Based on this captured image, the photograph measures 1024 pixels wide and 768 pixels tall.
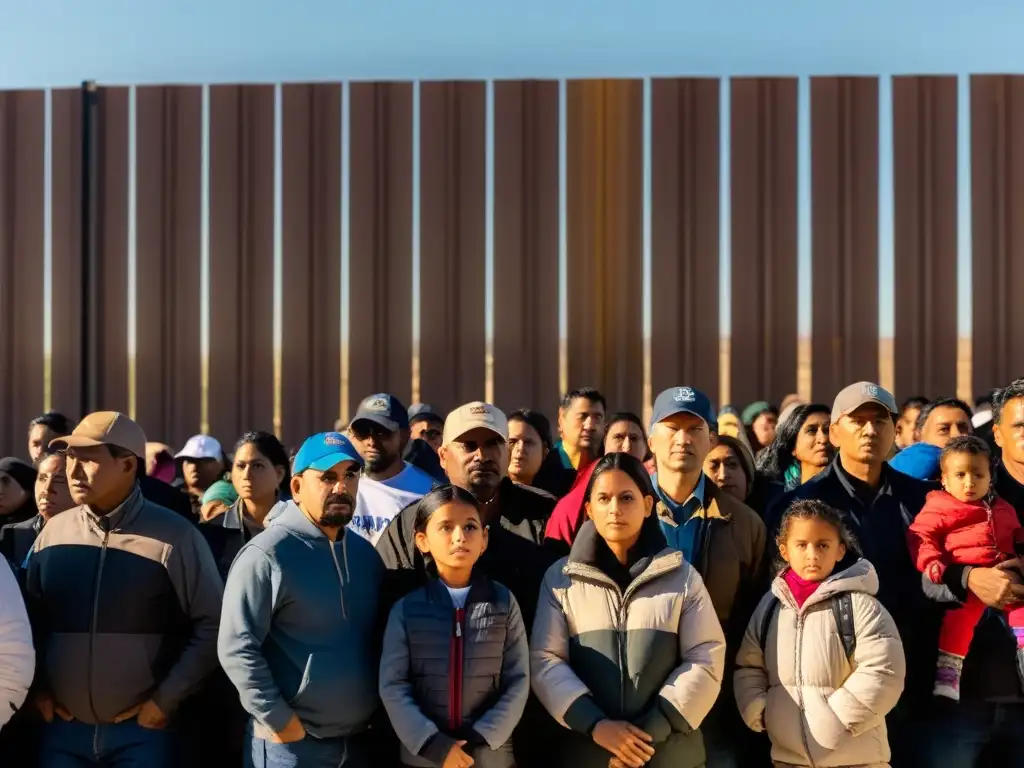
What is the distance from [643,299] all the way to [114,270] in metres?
4.60

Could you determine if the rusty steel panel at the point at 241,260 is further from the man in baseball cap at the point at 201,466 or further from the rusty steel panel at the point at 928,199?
the rusty steel panel at the point at 928,199

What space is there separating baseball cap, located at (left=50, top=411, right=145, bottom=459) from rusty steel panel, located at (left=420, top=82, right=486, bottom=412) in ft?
18.0

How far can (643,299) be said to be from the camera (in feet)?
29.2

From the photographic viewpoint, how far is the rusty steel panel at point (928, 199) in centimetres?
884

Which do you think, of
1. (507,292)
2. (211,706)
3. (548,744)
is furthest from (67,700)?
(507,292)

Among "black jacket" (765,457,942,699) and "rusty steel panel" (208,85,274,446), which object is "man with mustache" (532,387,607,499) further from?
"rusty steel panel" (208,85,274,446)

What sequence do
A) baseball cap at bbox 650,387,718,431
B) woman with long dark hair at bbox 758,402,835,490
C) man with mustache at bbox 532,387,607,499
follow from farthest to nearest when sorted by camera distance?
man with mustache at bbox 532,387,607,499
woman with long dark hair at bbox 758,402,835,490
baseball cap at bbox 650,387,718,431

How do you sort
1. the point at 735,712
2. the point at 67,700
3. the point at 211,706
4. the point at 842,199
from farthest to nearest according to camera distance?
1. the point at 842,199
2. the point at 211,706
3. the point at 735,712
4. the point at 67,700

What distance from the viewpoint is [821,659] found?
3.22m

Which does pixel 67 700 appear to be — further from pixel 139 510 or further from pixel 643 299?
pixel 643 299

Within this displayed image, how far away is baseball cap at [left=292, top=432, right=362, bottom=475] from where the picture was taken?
329 cm

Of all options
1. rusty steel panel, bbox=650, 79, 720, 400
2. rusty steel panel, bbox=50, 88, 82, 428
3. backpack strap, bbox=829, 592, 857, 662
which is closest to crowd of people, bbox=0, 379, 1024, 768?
backpack strap, bbox=829, 592, 857, 662

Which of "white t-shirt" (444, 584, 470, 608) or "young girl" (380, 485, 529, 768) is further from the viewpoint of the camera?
"white t-shirt" (444, 584, 470, 608)

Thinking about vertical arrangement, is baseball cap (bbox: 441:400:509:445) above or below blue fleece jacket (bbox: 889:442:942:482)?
above
